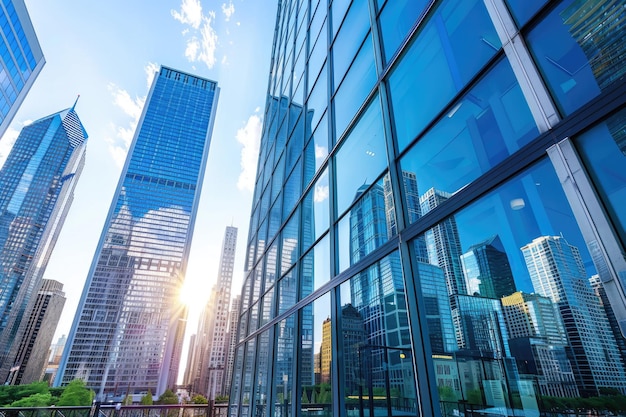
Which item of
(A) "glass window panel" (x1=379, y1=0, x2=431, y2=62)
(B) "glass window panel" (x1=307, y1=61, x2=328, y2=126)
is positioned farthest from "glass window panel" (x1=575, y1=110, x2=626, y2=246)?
(B) "glass window panel" (x1=307, y1=61, x2=328, y2=126)

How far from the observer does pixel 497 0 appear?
2699 millimetres

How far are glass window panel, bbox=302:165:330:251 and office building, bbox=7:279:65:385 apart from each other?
13287cm

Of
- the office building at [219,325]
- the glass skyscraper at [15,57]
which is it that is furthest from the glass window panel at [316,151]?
the office building at [219,325]

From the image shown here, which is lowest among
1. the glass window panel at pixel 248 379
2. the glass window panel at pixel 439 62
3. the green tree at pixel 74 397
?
the green tree at pixel 74 397

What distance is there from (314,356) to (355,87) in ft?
16.6

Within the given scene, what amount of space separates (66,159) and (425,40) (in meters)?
167

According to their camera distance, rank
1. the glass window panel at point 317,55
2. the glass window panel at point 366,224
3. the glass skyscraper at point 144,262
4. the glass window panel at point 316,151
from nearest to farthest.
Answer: the glass window panel at point 366,224, the glass window panel at point 316,151, the glass window panel at point 317,55, the glass skyscraper at point 144,262

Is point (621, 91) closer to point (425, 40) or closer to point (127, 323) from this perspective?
point (425, 40)

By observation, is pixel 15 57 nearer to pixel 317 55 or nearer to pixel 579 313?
pixel 317 55

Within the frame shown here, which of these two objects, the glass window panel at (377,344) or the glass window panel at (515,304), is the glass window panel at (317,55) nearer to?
the glass window panel at (377,344)

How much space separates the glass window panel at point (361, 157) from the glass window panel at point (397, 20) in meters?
0.84

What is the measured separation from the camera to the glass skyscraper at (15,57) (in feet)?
136

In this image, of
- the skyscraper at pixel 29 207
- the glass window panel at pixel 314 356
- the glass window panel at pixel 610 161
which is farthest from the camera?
the skyscraper at pixel 29 207

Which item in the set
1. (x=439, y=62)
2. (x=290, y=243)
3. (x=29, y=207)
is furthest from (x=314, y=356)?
(x=29, y=207)
